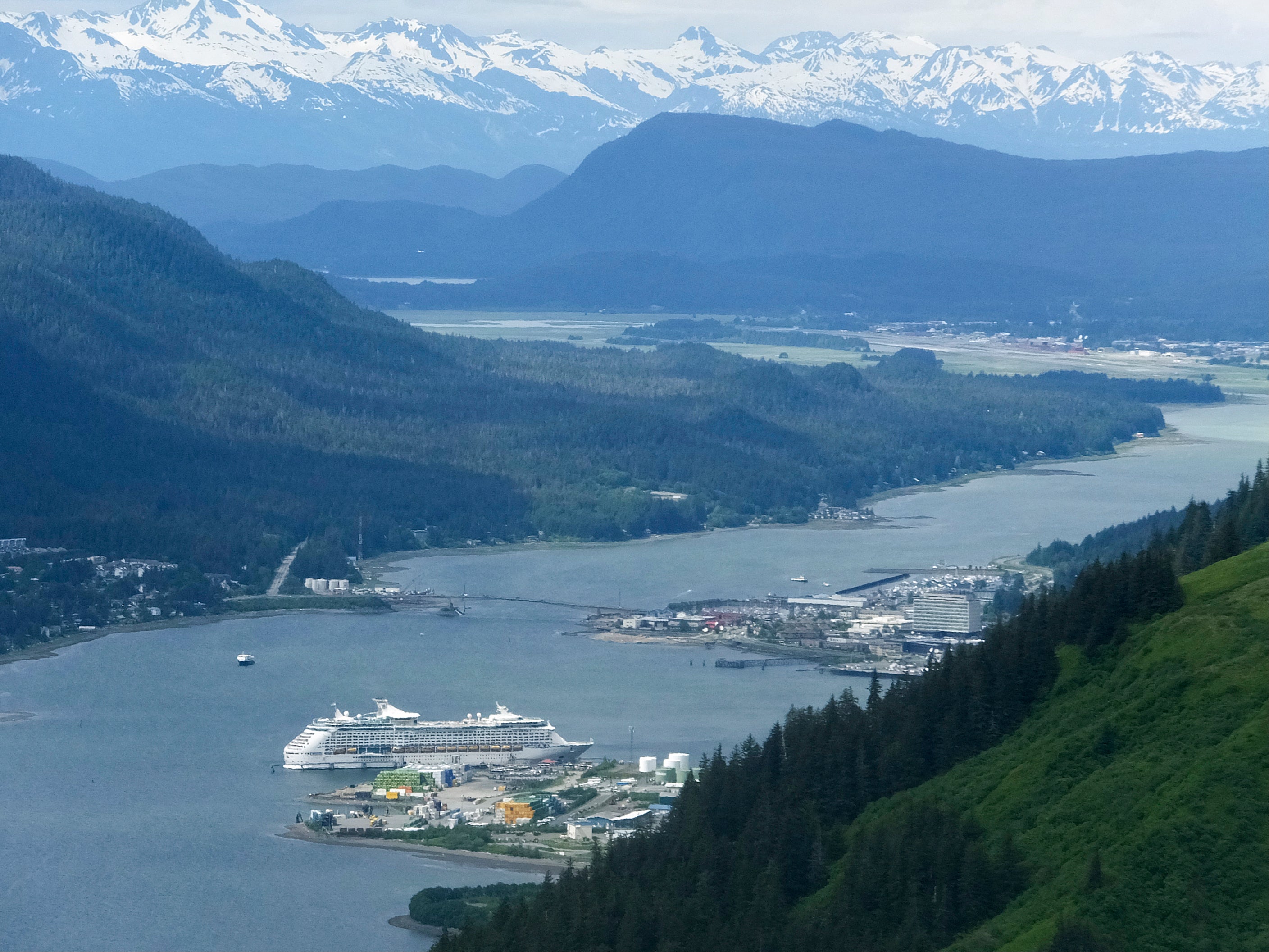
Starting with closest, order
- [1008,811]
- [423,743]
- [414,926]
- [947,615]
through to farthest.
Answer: [1008,811]
[414,926]
[423,743]
[947,615]

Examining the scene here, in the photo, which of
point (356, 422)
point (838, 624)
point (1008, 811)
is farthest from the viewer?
point (356, 422)

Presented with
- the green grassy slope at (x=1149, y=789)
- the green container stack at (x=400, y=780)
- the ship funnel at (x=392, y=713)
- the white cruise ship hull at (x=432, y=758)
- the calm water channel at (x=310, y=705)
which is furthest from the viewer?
the ship funnel at (x=392, y=713)

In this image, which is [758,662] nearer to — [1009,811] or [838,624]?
[838,624]

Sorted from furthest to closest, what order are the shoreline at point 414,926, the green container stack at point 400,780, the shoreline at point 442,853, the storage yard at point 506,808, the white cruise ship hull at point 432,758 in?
the white cruise ship hull at point 432,758, the green container stack at point 400,780, the storage yard at point 506,808, the shoreline at point 442,853, the shoreline at point 414,926

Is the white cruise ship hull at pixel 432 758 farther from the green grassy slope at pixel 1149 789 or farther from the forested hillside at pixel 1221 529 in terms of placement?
the green grassy slope at pixel 1149 789

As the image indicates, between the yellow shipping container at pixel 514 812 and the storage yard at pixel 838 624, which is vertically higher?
the storage yard at pixel 838 624

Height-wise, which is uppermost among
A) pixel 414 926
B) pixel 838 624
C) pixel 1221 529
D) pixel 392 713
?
pixel 1221 529

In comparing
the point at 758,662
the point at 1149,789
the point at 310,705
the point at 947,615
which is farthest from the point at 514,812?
the point at 947,615

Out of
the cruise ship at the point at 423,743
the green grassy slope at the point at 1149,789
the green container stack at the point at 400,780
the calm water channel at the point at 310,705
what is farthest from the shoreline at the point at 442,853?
the green grassy slope at the point at 1149,789
